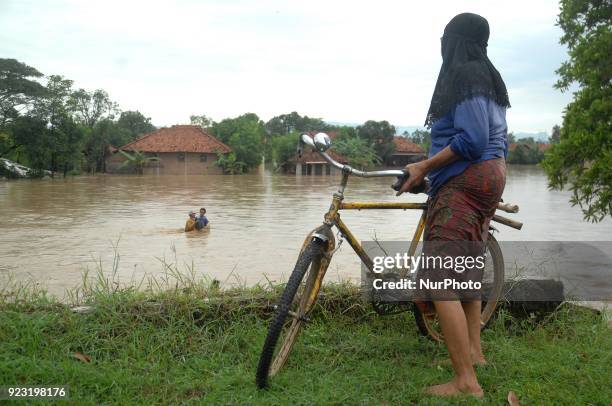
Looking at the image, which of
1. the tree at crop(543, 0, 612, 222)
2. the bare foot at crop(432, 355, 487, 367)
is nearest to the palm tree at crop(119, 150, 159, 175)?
the tree at crop(543, 0, 612, 222)

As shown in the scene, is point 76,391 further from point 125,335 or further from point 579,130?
point 579,130

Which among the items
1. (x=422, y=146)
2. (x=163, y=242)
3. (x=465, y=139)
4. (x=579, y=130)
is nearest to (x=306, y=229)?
(x=163, y=242)

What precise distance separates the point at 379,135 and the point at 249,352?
49344mm

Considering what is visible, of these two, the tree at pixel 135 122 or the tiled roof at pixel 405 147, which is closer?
the tiled roof at pixel 405 147

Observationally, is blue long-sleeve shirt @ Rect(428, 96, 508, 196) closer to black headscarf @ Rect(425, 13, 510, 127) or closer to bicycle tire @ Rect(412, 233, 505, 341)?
black headscarf @ Rect(425, 13, 510, 127)

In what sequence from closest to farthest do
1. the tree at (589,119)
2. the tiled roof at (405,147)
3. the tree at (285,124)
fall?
the tree at (589,119)
the tiled roof at (405,147)
the tree at (285,124)

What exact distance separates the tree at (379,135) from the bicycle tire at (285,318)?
4857 cm

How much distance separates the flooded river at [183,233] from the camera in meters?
8.45

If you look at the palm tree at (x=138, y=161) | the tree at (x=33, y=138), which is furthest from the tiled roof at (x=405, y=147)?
the tree at (x=33, y=138)

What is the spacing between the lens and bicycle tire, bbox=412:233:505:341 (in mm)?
3150

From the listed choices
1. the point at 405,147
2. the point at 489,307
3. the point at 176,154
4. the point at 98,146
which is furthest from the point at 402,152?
the point at 489,307

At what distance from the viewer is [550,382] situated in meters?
2.54

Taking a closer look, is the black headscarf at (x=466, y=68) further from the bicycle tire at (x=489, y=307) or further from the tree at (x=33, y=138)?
the tree at (x=33, y=138)

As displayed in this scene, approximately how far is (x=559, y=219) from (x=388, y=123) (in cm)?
3534
